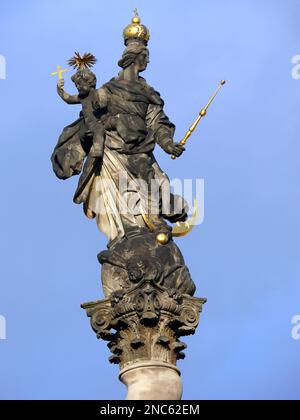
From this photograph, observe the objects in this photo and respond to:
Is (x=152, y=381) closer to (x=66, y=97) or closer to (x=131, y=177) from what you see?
(x=131, y=177)

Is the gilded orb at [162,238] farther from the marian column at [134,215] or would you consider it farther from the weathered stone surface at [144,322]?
the weathered stone surface at [144,322]

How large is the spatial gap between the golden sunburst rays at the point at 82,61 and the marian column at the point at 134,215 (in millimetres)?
21

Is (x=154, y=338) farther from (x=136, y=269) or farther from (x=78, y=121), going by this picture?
(x=78, y=121)

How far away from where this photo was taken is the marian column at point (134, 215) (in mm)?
48906

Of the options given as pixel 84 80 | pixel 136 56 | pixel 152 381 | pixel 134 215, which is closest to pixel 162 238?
pixel 134 215

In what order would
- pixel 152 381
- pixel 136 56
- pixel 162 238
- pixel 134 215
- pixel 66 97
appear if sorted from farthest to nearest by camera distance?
pixel 136 56 → pixel 66 97 → pixel 134 215 → pixel 162 238 → pixel 152 381

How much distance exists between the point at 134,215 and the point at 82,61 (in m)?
3.63

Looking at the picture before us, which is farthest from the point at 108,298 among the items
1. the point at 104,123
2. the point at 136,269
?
the point at 104,123

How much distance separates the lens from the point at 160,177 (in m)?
51.5

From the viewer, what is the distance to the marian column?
48.9 m

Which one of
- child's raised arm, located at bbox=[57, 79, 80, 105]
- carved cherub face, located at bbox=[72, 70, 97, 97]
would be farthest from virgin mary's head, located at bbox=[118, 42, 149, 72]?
child's raised arm, located at bbox=[57, 79, 80, 105]

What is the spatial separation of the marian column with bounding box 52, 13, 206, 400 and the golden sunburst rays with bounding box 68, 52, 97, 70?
0.02 m

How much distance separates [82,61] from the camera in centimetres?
5188
